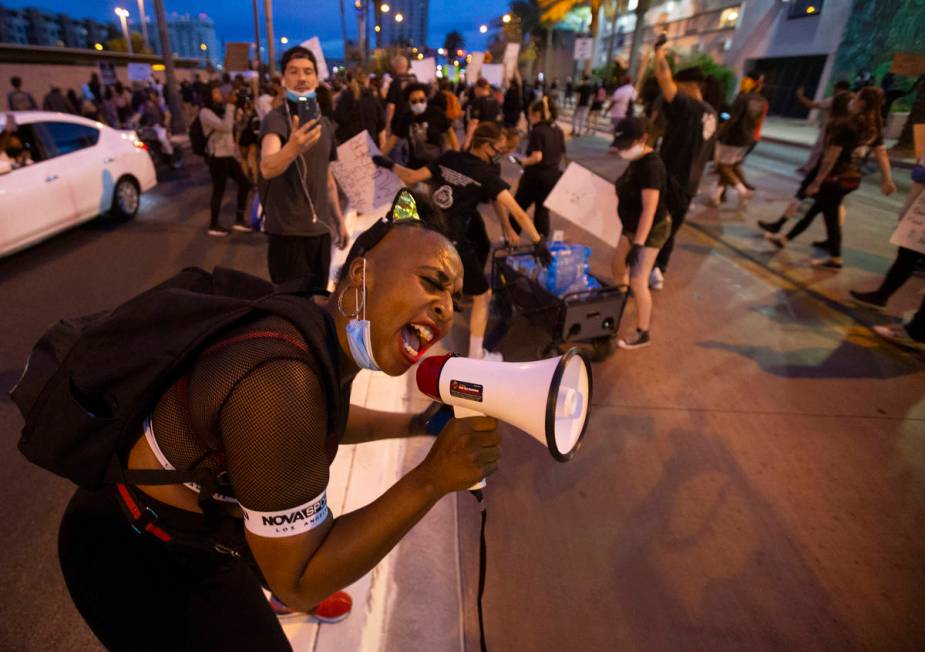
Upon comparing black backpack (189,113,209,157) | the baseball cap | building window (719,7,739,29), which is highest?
building window (719,7,739,29)

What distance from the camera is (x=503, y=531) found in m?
2.86

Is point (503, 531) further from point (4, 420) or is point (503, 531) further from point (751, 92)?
point (751, 92)

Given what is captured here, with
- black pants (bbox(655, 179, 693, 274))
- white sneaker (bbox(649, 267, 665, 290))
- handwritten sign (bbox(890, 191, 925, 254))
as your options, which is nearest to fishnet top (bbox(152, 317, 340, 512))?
black pants (bbox(655, 179, 693, 274))

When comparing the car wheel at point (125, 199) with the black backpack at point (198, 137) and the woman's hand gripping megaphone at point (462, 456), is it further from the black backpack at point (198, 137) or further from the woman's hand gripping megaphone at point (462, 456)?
the woman's hand gripping megaphone at point (462, 456)

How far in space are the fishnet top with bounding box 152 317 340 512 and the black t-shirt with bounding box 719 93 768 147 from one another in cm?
995

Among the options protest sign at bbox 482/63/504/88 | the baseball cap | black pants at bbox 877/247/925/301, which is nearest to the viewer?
the baseball cap

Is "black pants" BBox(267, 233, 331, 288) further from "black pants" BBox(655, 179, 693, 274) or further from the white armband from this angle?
"black pants" BBox(655, 179, 693, 274)

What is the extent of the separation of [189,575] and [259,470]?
67cm

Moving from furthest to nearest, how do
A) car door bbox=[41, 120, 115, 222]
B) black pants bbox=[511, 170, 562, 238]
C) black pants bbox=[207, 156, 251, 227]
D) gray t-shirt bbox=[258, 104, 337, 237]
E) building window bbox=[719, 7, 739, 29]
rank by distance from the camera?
1. building window bbox=[719, 7, 739, 29]
2. black pants bbox=[207, 156, 251, 227]
3. car door bbox=[41, 120, 115, 222]
4. black pants bbox=[511, 170, 562, 238]
5. gray t-shirt bbox=[258, 104, 337, 237]

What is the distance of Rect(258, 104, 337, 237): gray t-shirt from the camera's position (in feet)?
12.1

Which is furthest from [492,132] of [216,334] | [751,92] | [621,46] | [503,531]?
[621,46]

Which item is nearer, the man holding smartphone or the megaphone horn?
the megaphone horn

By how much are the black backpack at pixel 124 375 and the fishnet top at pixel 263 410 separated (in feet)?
0.11

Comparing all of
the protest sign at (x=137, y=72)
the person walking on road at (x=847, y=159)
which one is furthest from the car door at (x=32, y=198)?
the protest sign at (x=137, y=72)
